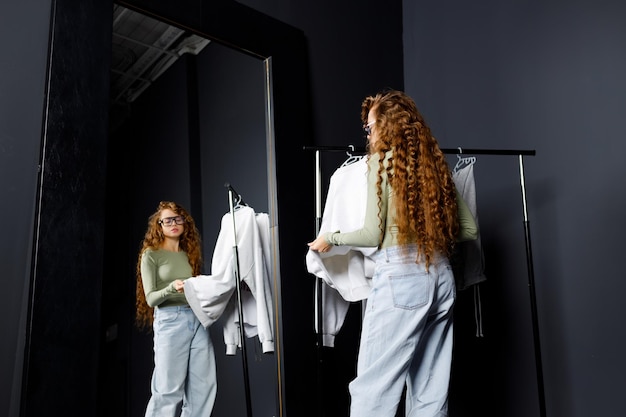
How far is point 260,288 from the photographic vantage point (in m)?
2.86

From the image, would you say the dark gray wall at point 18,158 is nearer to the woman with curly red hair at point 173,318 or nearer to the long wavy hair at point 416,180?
the woman with curly red hair at point 173,318

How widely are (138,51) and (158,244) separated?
0.75 metres

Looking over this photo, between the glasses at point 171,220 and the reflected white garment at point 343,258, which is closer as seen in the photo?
the glasses at point 171,220

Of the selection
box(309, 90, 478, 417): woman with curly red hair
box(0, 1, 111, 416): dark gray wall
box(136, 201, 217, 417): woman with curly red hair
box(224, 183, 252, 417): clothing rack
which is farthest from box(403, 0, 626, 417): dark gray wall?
box(0, 1, 111, 416): dark gray wall

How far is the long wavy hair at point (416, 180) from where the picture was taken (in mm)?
2254

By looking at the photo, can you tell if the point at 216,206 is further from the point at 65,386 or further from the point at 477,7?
the point at 477,7

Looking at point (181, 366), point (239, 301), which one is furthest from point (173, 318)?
point (239, 301)

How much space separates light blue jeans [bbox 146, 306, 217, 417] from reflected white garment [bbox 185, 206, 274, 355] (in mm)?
69

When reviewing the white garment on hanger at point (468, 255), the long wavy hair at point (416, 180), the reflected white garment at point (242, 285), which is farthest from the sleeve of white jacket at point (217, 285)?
the white garment on hanger at point (468, 255)

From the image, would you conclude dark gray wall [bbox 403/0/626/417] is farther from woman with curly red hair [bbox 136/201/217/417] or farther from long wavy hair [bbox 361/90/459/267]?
woman with curly red hair [bbox 136/201/217/417]

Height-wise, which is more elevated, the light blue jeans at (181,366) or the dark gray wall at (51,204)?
the dark gray wall at (51,204)

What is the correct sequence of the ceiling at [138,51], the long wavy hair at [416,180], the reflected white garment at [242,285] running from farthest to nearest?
the reflected white garment at [242,285] < the ceiling at [138,51] < the long wavy hair at [416,180]

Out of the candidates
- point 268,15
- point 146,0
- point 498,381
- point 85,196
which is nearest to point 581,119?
point 498,381

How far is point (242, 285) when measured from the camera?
2822 millimetres
